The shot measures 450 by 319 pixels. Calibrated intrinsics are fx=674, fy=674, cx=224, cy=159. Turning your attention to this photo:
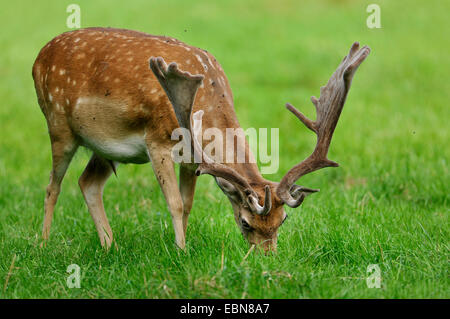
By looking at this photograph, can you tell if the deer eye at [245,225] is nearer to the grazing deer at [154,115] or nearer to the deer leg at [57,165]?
the grazing deer at [154,115]

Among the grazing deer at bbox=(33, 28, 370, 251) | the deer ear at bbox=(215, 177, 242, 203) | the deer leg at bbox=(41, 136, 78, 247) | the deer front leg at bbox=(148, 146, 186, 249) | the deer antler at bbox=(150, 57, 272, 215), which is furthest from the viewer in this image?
the deer leg at bbox=(41, 136, 78, 247)

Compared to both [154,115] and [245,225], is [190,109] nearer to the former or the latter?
[154,115]

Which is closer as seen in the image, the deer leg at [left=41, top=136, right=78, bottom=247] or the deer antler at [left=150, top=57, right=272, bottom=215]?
the deer antler at [left=150, top=57, right=272, bottom=215]

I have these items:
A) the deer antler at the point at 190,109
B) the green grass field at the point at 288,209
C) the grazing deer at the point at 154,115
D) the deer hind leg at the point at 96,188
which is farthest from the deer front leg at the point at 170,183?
the deer hind leg at the point at 96,188

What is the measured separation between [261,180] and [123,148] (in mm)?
1209

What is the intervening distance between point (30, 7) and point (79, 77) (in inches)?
563

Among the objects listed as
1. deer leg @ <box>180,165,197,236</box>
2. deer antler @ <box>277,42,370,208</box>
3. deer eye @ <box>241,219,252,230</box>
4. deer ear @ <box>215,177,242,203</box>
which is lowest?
deer leg @ <box>180,165,197,236</box>

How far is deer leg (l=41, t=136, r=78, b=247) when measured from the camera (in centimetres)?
550

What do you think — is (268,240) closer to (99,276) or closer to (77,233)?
(99,276)

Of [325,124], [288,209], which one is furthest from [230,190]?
[288,209]

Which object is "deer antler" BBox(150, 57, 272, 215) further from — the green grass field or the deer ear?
the green grass field

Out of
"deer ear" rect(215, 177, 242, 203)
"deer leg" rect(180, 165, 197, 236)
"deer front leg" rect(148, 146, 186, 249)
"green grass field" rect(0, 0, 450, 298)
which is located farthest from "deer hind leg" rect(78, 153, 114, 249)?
"deer ear" rect(215, 177, 242, 203)

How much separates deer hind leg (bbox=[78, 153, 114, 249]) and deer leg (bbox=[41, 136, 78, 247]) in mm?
232
